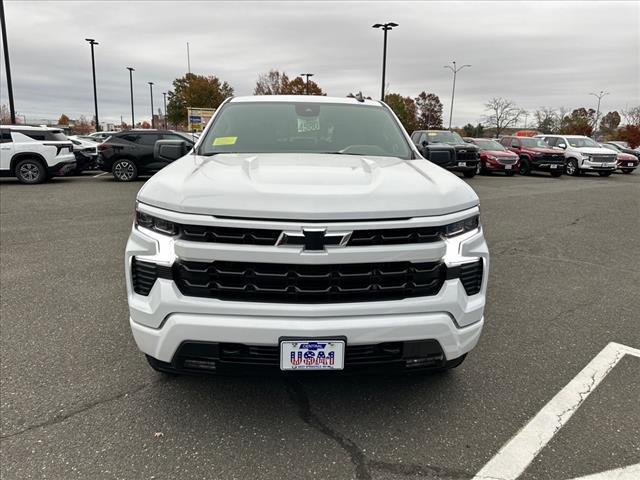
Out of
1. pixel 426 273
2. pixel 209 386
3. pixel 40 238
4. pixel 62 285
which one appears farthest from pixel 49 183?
pixel 426 273

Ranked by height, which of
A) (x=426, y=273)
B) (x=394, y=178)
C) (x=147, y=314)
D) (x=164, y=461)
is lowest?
(x=164, y=461)

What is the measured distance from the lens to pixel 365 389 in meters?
2.91

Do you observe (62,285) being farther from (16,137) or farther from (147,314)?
(16,137)

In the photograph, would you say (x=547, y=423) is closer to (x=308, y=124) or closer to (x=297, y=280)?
(x=297, y=280)

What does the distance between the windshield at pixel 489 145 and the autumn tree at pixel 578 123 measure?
55.0 m

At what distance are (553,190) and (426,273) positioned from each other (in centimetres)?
1438

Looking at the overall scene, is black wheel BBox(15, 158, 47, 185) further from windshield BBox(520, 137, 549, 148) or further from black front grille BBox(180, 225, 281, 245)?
windshield BBox(520, 137, 549, 148)

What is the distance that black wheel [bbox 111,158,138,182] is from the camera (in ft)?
47.4

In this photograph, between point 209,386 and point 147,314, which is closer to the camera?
point 147,314

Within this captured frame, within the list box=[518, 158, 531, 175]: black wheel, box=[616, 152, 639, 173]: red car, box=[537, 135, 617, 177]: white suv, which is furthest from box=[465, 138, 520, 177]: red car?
box=[616, 152, 639, 173]: red car

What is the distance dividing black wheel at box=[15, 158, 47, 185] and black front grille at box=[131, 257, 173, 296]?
13.6m

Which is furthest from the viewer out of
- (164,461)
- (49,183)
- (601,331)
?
(49,183)

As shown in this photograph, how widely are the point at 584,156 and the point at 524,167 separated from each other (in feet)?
8.18

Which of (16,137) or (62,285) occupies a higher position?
(16,137)
